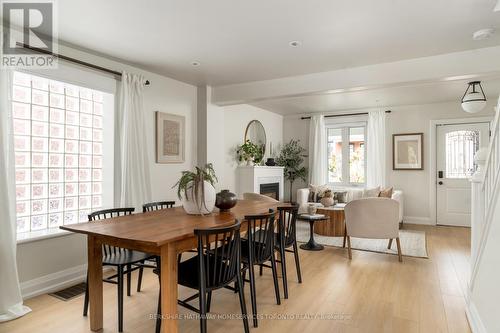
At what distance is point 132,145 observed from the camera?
3.82m

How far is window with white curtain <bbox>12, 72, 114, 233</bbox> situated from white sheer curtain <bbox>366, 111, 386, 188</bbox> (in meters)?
5.19

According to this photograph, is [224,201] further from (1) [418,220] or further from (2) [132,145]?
(1) [418,220]

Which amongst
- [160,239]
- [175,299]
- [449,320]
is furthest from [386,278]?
[160,239]

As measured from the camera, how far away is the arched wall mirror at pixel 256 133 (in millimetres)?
6438

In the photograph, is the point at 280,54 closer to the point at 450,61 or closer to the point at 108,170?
the point at 450,61

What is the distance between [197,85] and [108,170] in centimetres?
199

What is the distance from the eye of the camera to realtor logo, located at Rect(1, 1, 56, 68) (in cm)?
258

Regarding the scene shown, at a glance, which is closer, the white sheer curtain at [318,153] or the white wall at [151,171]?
the white wall at [151,171]

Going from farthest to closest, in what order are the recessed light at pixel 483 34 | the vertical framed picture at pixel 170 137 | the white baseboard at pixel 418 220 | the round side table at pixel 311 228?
1. the white baseboard at pixel 418 220
2. the round side table at pixel 311 228
3. the vertical framed picture at pixel 170 137
4. the recessed light at pixel 483 34

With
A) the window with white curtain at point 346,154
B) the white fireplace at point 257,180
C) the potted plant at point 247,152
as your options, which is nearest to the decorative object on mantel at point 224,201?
the white fireplace at point 257,180

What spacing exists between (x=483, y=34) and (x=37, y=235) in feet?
15.4

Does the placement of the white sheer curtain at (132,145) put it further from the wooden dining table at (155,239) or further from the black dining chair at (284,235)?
the black dining chair at (284,235)

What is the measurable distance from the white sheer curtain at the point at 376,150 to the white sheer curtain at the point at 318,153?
3.30ft

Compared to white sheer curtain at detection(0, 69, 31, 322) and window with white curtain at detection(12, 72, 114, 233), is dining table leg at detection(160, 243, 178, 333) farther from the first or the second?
window with white curtain at detection(12, 72, 114, 233)
